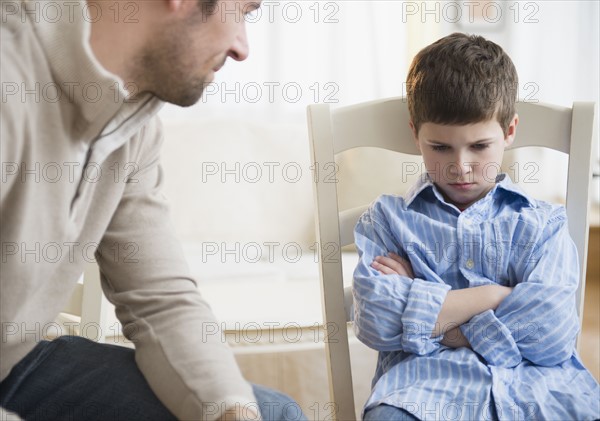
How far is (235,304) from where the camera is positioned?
2.02m

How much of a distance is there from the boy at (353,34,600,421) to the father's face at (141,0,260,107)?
32 cm

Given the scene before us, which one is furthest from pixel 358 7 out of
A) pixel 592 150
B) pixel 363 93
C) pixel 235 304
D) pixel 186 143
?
pixel 592 150

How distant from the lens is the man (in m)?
0.96

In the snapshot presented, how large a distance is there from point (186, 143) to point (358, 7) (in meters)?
0.86

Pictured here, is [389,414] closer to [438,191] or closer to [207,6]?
[438,191]

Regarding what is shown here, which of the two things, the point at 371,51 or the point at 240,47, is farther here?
the point at 371,51

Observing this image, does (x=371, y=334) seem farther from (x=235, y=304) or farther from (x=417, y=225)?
(x=235, y=304)

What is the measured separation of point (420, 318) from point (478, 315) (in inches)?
3.5

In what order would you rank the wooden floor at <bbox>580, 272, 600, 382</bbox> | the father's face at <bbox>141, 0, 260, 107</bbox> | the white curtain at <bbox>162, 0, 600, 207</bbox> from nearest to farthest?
the father's face at <bbox>141, 0, 260, 107</bbox>
the wooden floor at <bbox>580, 272, 600, 382</bbox>
the white curtain at <bbox>162, 0, 600, 207</bbox>

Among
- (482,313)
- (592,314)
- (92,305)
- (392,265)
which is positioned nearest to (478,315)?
(482,313)

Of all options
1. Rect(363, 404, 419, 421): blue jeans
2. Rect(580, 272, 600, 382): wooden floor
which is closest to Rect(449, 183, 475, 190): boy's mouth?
Rect(363, 404, 419, 421): blue jeans

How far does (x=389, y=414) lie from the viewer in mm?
1055

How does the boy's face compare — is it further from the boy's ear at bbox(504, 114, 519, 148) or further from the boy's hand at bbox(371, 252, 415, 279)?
the boy's hand at bbox(371, 252, 415, 279)

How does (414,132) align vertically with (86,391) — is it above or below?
above
